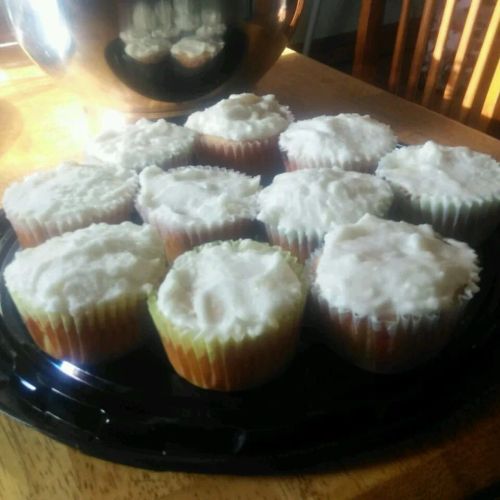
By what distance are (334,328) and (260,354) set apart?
0.08m

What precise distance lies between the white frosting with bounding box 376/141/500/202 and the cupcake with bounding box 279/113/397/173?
3 centimetres

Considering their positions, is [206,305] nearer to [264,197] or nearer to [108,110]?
[264,197]

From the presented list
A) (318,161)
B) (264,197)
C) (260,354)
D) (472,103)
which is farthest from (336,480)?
(472,103)

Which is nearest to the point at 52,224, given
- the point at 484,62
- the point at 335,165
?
the point at 335,165

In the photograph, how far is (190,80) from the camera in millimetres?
978

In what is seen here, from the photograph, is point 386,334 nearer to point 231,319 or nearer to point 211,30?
point 231,319

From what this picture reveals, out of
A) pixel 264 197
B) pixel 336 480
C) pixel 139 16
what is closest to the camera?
pixel 336 480

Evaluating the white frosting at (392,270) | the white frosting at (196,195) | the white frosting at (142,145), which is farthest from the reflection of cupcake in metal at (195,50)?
the white frosting at (392,270)

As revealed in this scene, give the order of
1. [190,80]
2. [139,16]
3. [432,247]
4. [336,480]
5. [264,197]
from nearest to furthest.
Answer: [336,480] < [432,247] < [264,197] < [139,16] < [190,80]

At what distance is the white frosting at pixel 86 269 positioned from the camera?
0.58 m

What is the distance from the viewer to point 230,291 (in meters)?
0.58

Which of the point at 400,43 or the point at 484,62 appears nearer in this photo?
the point at 484,62

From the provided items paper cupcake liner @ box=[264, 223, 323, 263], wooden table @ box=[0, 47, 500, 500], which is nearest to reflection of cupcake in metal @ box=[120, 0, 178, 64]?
paper cupcake liner @ box=[264, 223, 323, 263]

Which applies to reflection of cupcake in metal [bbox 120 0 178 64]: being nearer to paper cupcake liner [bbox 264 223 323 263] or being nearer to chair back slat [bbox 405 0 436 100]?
paper cupcake liner [bbox 264 223 323 263]
